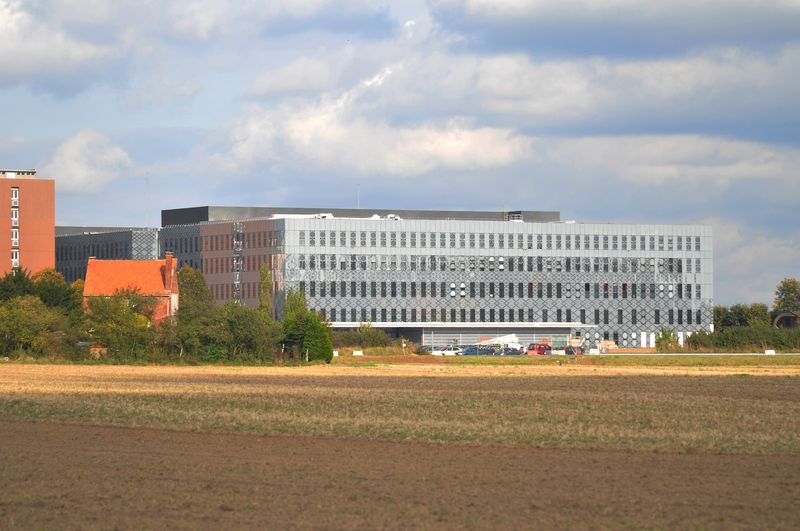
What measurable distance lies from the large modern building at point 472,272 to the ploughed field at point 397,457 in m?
106

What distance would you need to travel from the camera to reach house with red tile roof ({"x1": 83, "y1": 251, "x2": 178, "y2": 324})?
464ft

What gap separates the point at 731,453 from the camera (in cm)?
3941

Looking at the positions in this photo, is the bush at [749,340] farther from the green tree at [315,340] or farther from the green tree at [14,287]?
the green tree at [14,287]

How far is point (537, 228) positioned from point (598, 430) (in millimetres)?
140809

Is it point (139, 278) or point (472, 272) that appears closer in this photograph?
point (139, 278)

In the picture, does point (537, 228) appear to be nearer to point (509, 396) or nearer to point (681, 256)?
point (681, 256)

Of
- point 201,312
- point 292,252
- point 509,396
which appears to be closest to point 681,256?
point 292,252

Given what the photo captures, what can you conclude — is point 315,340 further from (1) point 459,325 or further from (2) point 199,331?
(1) point 459,325

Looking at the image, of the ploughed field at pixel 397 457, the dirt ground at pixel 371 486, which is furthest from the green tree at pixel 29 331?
the dirt ground at pixel 371 486

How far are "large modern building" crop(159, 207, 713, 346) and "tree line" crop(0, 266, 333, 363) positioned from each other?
191 feet

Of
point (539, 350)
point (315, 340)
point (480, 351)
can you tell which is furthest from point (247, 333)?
point (539, 350)

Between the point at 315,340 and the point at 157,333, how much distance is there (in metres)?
13.8

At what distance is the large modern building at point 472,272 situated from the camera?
584ft

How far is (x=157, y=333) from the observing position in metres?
112
